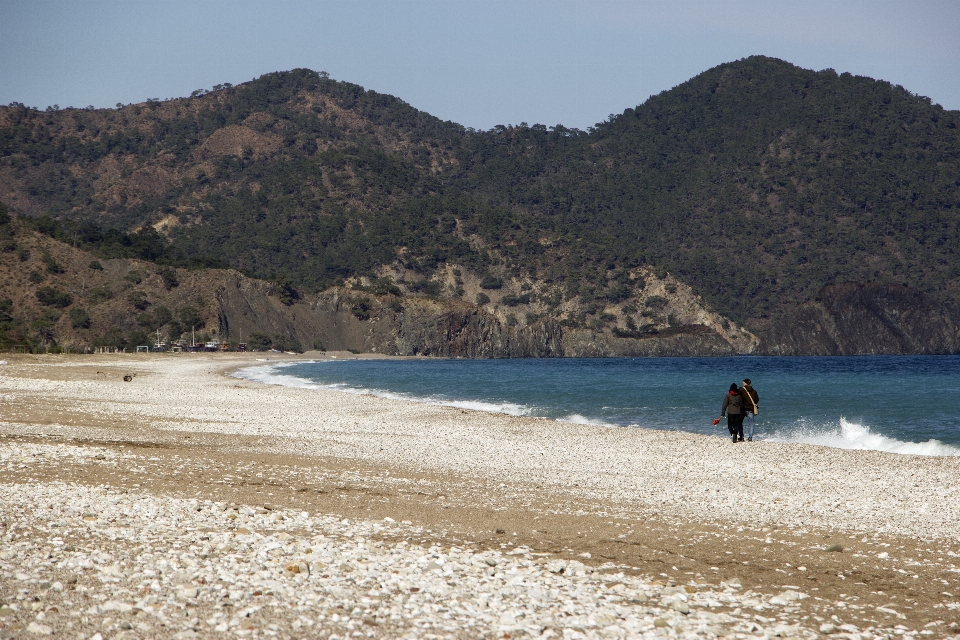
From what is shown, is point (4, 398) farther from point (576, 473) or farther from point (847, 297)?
point (847, 297)

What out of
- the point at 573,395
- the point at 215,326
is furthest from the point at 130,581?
the point at 215,326

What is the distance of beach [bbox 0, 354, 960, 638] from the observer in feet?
21.4

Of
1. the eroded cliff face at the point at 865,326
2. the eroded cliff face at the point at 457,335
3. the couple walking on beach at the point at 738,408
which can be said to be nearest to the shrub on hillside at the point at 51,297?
the eroded cliff face at the point at 457,335

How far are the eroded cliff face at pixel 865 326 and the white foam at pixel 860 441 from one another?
16947 centimetres

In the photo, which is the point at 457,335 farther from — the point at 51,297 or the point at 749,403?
the point at 749,403

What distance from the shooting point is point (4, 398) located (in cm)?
2709

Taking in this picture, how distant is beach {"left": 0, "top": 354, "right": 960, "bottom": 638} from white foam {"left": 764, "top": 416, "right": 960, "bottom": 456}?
4125 millimetres

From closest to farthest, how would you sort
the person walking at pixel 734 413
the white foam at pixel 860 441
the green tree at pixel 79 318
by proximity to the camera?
the person walking at pixel 734 413
the white foam at pixel 860 441
the green tree at pixel 79 318

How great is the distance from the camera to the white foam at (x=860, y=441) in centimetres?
2241

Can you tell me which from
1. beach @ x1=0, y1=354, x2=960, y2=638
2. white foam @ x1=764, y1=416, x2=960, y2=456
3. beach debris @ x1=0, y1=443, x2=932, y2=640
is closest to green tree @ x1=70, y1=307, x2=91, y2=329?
beach @ x1=0, y1=354, x2=960, y2=638

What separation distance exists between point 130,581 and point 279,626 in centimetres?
160

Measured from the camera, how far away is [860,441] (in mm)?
24562

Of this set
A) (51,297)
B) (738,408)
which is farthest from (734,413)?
(51,297)

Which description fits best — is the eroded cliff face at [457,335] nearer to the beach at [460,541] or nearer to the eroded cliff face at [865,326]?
the eroded cliff face at [865,326]
